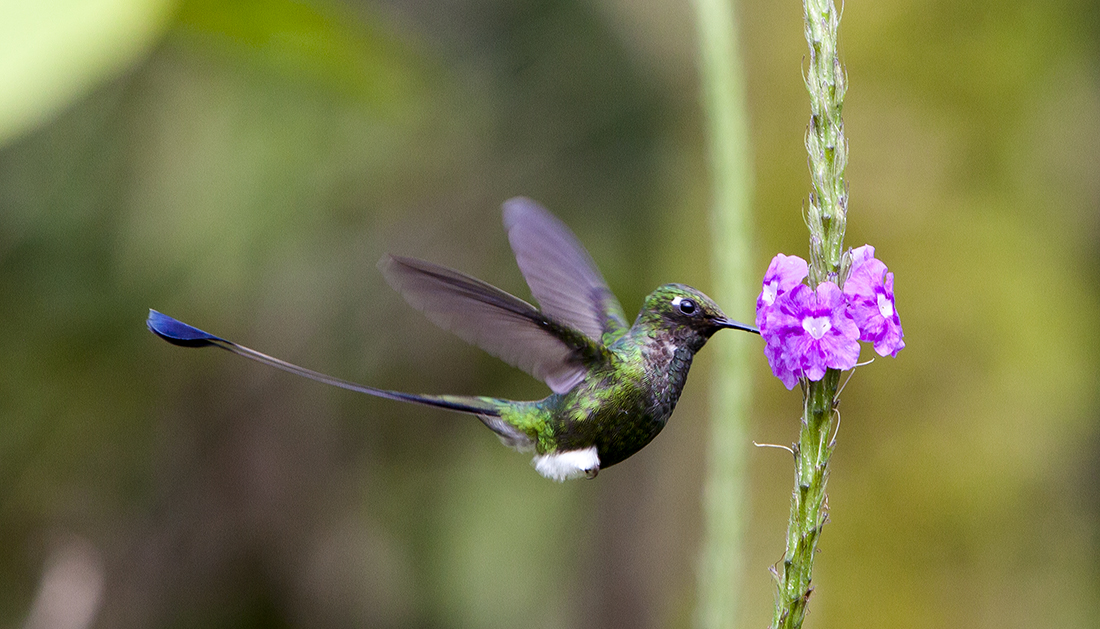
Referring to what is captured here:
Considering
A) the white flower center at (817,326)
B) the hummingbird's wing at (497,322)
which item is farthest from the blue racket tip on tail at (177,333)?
the white flower center at (817,326)

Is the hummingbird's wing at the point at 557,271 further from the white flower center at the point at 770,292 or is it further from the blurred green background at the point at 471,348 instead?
the blurred green background at the point at 471,348

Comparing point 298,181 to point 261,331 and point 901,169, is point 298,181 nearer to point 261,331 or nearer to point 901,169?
point 261,331

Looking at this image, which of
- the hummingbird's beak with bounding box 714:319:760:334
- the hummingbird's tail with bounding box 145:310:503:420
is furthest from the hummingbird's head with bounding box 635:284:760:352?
the hummingbird's tail with bounding box 145:310:503:420

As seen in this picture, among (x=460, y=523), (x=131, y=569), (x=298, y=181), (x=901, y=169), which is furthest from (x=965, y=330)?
(x=131, y=569)

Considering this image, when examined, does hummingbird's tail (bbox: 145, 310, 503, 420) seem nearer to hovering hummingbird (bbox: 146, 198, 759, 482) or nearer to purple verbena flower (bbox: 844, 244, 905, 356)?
hovering hummingbird (bbox: 146, 198, 759, 482)

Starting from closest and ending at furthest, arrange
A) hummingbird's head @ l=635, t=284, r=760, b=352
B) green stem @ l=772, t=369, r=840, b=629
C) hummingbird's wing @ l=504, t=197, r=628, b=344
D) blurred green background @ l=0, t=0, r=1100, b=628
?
green stem @ l=772, t=369, r=840, b=629
hummingbird's head @ l=635, t=284, r=760, b=352
hummingbird's wing @ l=504, t=197, r=628, b=344
blurred green background @ l=0, t=0, r=1100, b=628

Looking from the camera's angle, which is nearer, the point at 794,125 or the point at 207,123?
the point at 794,125

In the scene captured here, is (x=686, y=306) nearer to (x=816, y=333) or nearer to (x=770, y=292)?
(x=770, y=292)
